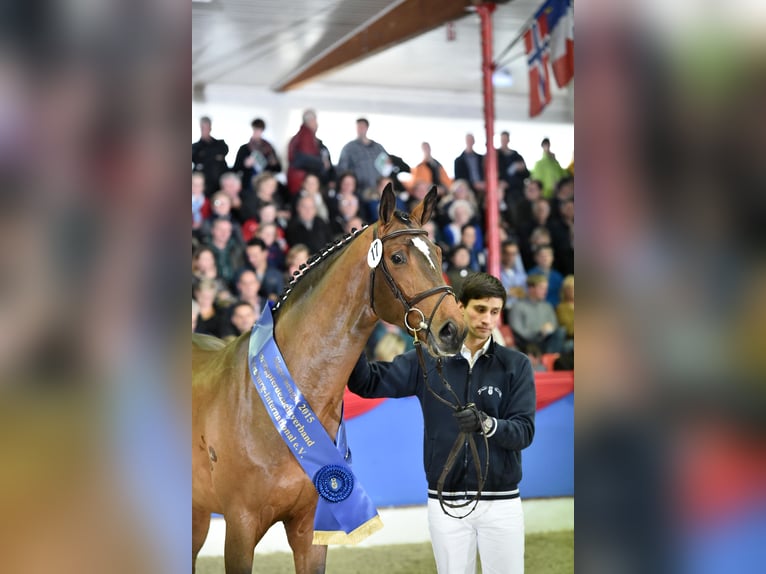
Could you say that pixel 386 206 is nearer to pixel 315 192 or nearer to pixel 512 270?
pixel 315 192

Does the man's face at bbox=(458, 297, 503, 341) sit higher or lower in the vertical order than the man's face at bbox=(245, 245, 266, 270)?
lower

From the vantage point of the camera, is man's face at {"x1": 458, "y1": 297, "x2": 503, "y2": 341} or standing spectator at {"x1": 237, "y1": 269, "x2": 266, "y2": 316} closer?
man's face at {"x1": 458, "y1": 297, "x2": 503, "y2": 341}

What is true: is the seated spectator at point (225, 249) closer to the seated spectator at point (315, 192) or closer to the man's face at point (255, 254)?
the man's face at point (255, 254)

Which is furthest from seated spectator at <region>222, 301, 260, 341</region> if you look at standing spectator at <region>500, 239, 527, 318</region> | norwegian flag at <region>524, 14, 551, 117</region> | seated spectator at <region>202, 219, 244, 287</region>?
norwegian flag at <region>524, 14, 551, 117</region>

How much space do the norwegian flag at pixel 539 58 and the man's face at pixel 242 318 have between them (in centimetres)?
332

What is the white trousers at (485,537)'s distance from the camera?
2480mm

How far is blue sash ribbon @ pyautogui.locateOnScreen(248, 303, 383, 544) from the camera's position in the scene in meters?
2.43

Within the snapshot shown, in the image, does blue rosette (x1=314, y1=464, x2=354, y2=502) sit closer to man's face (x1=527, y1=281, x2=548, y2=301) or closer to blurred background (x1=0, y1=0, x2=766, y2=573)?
blurred background (x1=0, y1=0, x2=766, y2=573)

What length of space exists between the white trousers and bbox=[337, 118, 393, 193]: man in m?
4.64

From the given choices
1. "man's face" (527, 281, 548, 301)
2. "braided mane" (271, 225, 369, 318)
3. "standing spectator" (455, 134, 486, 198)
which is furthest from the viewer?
"standing spectator" (455, 134, 486, 198)

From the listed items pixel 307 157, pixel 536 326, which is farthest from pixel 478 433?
pixel 307 157
